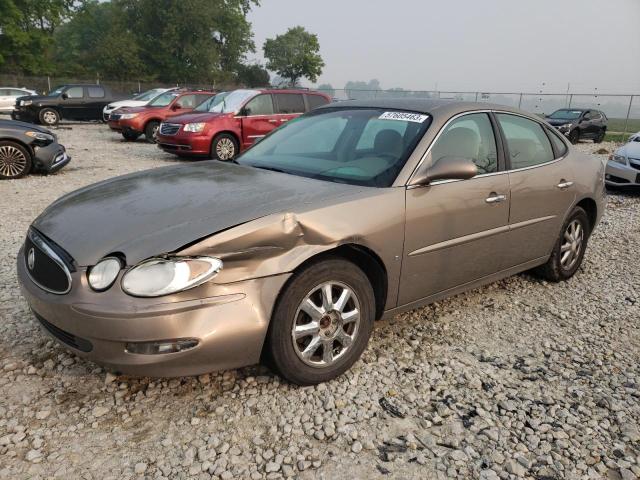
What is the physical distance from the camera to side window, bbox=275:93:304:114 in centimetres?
1166

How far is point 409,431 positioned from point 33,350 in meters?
2.31

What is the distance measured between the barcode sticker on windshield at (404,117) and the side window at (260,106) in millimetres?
8232

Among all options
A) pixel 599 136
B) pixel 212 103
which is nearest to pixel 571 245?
pixel 212 103

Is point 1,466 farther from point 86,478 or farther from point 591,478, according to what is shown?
point 591,478

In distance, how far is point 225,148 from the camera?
440 inches

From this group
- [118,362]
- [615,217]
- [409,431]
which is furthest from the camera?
[615,217]

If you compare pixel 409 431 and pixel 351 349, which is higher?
pixel 351 349

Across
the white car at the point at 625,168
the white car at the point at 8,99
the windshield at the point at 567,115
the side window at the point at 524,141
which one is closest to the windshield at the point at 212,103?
the white car at the point at 625,168

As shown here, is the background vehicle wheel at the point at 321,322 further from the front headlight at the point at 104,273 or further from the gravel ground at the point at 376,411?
the front headlight at the point at 104,273

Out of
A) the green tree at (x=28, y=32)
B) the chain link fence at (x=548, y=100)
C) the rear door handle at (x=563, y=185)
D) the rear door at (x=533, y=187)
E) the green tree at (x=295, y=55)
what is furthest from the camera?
the green tree at (x=295, y=55)

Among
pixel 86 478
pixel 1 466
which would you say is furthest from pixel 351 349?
pixel 1 466

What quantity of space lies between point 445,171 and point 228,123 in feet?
28.7

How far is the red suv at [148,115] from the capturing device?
1506 cm

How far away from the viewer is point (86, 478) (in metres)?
2.13
